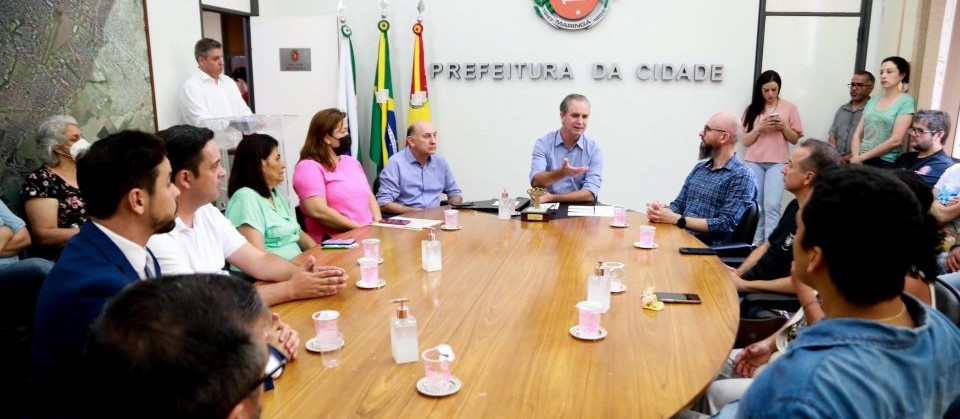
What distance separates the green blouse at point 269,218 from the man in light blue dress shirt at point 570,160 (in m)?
1.64

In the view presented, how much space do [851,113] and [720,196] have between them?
2.73 meters

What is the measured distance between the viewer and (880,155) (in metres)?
4.85

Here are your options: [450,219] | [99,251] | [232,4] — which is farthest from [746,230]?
[232,4]

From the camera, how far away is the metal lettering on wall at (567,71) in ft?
18.5

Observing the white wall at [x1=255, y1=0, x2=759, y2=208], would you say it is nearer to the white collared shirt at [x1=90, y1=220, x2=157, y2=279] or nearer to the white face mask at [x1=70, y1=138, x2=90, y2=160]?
the white face mask at [x1=70, y1=138, x2=90, y2=160]

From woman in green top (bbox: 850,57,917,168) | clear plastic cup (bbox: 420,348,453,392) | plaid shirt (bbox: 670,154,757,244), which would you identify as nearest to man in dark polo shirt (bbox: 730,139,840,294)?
plaid shirt (bbox: 670,154,757,244)

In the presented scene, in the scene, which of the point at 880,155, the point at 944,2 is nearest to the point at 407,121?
the point at 880,155

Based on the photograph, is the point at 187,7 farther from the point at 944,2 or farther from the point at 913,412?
the point at 944,2

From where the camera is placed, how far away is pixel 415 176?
4.24 metres

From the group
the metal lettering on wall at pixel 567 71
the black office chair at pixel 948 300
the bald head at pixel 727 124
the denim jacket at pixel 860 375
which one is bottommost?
the black office chair at pixel 948 300

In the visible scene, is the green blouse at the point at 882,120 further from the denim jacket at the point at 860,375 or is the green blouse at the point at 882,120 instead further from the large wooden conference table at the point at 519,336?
the denim jacket at the point at 860,375

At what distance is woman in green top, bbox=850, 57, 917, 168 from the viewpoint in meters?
4.75

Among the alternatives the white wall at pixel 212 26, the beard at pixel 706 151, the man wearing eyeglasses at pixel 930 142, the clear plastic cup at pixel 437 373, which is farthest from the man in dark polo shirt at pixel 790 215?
the white wall at pixel 212 26

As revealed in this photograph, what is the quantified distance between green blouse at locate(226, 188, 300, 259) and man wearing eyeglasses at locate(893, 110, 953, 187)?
3555 millimetres
